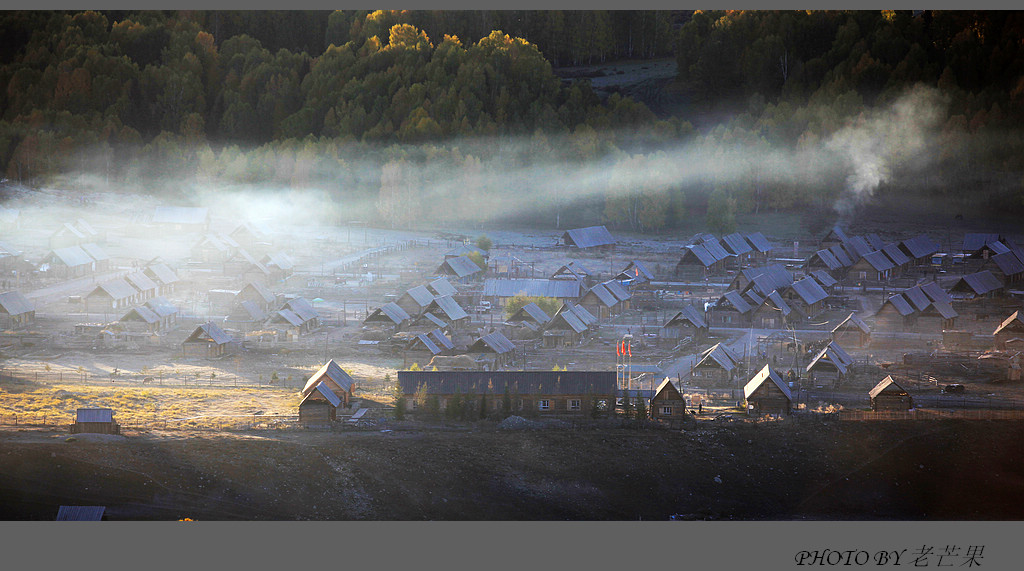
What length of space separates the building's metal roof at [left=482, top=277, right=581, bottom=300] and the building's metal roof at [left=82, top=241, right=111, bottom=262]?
13938 mm

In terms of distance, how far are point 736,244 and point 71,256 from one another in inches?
912

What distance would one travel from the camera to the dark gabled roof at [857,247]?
3878 cm

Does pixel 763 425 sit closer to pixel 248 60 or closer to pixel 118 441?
pixel 118 441

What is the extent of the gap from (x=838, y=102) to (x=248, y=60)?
33.9m

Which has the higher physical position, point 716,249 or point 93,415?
point 716,249

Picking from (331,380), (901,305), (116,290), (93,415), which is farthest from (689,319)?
(116,290)

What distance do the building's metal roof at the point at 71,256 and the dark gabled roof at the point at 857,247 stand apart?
25.8 metres

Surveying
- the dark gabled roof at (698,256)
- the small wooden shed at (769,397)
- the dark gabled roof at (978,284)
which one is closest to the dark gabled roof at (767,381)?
the small wooden shed at (769,397)

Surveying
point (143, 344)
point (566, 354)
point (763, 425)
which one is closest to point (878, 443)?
point (763, 425)

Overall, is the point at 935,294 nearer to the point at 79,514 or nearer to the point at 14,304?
the point at 79,514

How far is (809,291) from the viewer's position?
1265 inches

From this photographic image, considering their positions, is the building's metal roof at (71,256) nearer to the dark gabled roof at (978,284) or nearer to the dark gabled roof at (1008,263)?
the dark gabled roof at (978,284)

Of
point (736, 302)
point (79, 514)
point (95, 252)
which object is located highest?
point (95, 252)

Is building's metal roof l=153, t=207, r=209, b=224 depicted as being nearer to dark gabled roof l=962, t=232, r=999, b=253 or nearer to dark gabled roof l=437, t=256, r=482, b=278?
dark gabled roof l=437, t=256, r=482, b=278
